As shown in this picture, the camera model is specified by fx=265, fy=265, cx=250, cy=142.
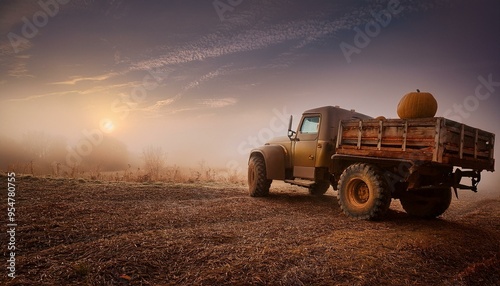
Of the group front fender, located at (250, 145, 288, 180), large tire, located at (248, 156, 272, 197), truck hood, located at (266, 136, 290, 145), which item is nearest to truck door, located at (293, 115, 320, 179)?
front fender, located at (250, 145, 288, 180)

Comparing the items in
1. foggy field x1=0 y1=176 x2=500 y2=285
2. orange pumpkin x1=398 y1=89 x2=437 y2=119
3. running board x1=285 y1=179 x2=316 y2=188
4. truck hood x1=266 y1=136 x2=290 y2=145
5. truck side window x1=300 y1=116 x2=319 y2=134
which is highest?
orange pumpkin x1=398 y1=89 x2=437 y2=119

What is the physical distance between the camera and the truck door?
7.94 metres

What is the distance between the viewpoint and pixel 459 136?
216 inches

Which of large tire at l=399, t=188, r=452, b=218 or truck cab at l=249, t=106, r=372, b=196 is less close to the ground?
truck cab at l=249, t=106, r=372, b=196

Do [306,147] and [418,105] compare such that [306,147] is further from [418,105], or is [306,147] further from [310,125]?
[418,105]

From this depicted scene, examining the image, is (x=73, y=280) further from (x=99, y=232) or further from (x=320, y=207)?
(x=320, y=207)

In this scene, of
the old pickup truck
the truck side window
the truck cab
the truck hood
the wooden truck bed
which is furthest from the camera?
the truck hood

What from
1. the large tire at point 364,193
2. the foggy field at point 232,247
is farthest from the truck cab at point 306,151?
the foggy field at point 232,247

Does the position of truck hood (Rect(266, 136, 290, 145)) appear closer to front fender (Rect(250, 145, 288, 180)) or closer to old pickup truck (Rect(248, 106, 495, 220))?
front fender (Rect(250, 145, 288, 180))

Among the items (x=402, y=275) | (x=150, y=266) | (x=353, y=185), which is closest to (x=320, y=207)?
(x=353, y=185)

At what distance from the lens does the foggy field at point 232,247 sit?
2898 mm

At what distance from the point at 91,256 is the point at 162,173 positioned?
10.7 meters

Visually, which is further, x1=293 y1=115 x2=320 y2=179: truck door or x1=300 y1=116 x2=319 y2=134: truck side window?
x1=300 y1=116 x2=319 y2=134: truck side window

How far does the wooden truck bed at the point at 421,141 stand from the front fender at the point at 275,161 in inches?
88.2
